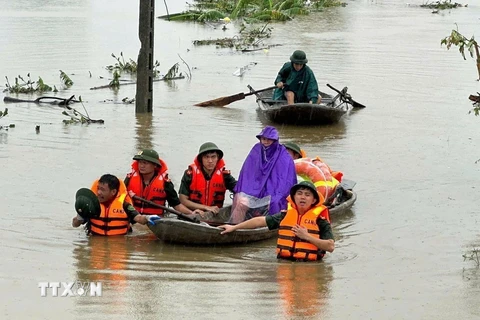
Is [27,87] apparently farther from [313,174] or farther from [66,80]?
[313,174]

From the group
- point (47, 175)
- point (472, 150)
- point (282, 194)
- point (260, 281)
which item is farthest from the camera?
point (472, 150)

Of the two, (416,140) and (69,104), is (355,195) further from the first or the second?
(69,104)

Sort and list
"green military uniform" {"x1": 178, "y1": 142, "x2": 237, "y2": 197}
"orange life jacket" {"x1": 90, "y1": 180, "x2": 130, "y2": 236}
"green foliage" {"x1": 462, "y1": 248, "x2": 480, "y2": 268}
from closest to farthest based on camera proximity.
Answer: "green foliage" {"x1": 462, "y1": 248, "x2": 480, "y2": 268}, "orange life jacket" {"x1": 90, "y1": 180, "x2": 130, "y2": 236}, "green military uniform" {"x1": 178, "y1": 142, "x2": 237, "y2": 197}

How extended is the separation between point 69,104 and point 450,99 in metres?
7.31

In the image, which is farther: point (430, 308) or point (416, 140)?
point (416, 140)

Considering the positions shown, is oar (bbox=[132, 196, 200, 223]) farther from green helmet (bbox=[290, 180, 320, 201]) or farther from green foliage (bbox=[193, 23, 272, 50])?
green foliage (bbox=[193, 23, 272, 50])

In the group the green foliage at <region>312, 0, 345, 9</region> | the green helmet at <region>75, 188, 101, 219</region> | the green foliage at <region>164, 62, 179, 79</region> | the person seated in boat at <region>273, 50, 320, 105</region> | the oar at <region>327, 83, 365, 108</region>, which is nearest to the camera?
the green helmet at <region>75, 188, 101, 219</region>

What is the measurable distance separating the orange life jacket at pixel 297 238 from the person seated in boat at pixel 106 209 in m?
1.21

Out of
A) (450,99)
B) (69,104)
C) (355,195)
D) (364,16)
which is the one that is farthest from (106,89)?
(364,16)

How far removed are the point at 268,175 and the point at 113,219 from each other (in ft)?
5.30

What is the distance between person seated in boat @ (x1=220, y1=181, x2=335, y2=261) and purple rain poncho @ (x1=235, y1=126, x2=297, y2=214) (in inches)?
41.6

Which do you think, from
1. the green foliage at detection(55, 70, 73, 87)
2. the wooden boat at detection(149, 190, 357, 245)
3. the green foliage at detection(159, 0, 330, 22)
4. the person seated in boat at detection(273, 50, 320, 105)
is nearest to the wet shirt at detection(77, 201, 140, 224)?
the wooden boat at detection(149, 190, 357, 245)

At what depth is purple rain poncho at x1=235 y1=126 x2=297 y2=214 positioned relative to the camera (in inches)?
416

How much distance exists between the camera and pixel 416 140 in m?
16.8
